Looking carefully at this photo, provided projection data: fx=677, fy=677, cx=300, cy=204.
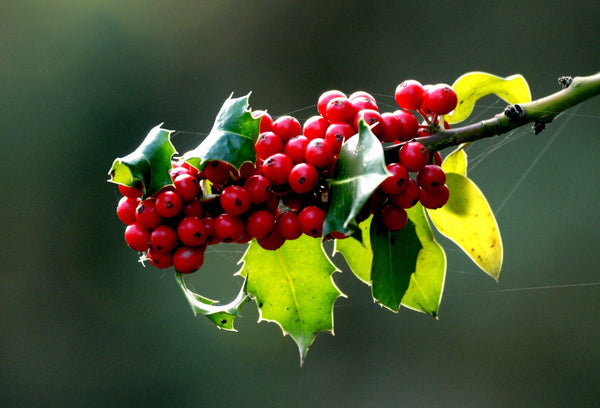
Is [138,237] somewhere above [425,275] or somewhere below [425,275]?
above

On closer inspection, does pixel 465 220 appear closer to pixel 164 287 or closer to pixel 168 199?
pixel 168 199

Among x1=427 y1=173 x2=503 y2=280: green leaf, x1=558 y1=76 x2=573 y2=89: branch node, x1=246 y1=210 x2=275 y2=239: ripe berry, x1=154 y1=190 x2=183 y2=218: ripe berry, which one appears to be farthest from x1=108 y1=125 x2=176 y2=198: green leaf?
x1=558 y1=76 x2=573 y2=89: branch node

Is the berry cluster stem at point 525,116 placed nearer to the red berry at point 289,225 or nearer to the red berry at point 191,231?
the red berry at point 289,225

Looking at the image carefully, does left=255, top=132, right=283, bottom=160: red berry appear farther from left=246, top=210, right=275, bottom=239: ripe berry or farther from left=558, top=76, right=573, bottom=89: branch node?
left=558, top=76, right=573, bottom=89: branch node

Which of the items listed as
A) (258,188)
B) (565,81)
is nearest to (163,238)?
(258,188)

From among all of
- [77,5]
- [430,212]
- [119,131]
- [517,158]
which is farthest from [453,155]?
[77,5]

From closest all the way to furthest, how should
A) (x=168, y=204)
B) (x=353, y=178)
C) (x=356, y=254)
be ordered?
(x=353, y=178) < (x=168, y=204) < (x=356, y=254)

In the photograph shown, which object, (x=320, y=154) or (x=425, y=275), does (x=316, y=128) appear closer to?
(x=320, y=154)

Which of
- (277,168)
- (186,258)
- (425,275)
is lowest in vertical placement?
(425,275)

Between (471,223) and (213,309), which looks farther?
(471,223)
